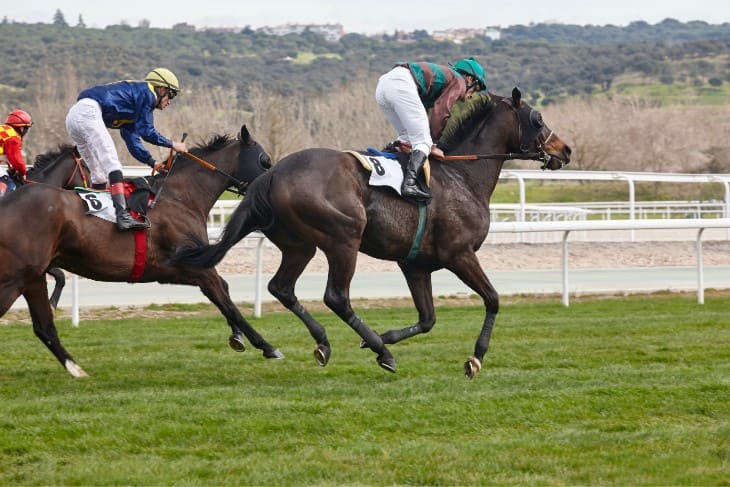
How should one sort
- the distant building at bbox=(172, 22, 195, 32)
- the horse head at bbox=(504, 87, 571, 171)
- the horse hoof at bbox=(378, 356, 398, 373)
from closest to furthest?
the horse hoof at bbox=(378, 356, 398, 373) < the horse head at bbox=(504, 87, 571, 171) < the distant building at bbox=(172, 22, 195, 32)

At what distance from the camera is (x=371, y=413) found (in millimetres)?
5980

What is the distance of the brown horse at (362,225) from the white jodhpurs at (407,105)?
222 millimetres

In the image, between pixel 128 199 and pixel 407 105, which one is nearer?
pixel 128 199

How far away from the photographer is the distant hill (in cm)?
9288

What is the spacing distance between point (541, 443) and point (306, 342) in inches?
152

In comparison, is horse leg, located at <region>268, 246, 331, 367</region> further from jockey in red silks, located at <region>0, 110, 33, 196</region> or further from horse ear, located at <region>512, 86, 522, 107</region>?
jockey in red silks, located at <region>0, 110, 33, 196</region>

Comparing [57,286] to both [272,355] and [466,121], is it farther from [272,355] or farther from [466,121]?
[466,121]

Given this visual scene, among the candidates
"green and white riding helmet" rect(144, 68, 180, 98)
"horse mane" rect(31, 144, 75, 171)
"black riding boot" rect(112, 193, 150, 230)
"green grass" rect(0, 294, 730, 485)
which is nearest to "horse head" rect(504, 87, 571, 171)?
"green grass" rect(0, 294, 730, 485)

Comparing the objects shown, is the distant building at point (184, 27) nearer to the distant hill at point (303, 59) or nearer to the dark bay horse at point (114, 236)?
the distant hill at point (303, 59)

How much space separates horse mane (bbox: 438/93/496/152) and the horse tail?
1.30m

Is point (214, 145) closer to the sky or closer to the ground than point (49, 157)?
closer to the sky

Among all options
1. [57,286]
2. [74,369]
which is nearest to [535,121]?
[74,369]

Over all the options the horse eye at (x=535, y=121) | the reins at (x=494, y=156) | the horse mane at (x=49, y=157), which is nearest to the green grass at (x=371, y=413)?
the reins at (x=494, y=156)

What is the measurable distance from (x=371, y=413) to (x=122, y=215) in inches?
82.1
